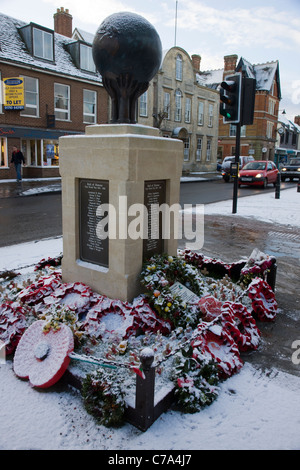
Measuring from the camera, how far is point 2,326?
3.67 meters

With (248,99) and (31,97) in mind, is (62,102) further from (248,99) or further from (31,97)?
(248,99)

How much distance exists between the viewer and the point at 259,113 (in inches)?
1922

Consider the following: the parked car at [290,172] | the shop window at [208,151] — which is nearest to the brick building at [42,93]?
the parked car at [290,172]

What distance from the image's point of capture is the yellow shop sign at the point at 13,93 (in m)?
20.2

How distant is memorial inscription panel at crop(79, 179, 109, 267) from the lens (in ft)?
13.9

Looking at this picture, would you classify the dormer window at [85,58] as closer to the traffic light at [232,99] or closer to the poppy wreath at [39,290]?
the traffic light at [232,99]

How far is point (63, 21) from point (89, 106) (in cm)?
831

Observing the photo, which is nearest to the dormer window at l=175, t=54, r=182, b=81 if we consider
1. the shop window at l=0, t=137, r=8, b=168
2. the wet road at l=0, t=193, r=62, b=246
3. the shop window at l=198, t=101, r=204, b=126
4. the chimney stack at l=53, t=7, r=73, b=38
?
the shop window at l=198, t=101, r=204, b=126

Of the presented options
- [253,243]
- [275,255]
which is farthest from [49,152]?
[275,255]

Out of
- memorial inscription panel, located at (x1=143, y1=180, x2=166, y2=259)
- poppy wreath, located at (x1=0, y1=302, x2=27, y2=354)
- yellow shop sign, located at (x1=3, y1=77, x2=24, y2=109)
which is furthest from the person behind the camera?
yellow shop sign, located at (x1=3, y1=77, x2=24, y2=109)

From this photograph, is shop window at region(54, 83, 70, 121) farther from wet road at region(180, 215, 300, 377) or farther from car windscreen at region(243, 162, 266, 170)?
wet road at region(180, 215, 300, 377)
